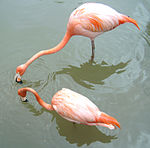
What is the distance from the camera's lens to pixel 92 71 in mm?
4109

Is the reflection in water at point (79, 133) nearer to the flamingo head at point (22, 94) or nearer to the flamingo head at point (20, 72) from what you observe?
→ the flamingo head at point (22, 94)

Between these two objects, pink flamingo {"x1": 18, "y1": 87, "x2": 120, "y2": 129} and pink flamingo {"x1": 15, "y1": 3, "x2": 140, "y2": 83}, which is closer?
pink flamingo {"x1": 18, "y1": 87, "x2": 120, "y2": 129}

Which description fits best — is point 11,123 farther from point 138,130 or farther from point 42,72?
point 138,130

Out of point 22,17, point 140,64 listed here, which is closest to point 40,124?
point 140,64

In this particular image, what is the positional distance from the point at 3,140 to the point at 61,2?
152 inches

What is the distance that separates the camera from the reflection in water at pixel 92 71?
3.95 metres

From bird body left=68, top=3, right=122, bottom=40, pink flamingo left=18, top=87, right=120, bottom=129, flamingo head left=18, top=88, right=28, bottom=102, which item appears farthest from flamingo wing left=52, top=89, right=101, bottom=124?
bird body left=68, top=3, right=122, bottom=40

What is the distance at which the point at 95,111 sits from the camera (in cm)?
282

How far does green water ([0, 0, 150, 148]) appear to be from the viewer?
3141 mm

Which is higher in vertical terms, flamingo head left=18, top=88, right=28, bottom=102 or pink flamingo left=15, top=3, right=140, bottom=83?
pink flamingo left=15, top=3, right=140, bottom=83

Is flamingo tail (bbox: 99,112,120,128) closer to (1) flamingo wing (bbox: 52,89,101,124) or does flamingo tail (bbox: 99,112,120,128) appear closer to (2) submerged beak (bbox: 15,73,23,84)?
(1) flamingo wing (bbox: 52,89,101,124)

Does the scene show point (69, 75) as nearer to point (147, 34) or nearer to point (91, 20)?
point (91, 20)

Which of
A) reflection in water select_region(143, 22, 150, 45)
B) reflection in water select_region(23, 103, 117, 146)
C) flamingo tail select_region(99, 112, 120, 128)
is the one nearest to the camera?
flamingo tail select_region(99, 112, 120, 128)

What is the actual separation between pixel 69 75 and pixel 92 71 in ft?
1.52
